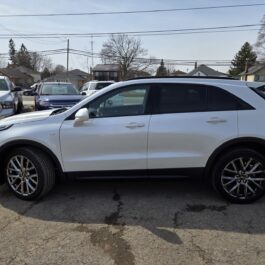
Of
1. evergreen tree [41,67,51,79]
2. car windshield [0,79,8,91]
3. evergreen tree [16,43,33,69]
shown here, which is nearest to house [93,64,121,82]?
evergreen tree [41,67,51,79]

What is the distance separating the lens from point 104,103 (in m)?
4.59

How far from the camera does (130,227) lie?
3.91m

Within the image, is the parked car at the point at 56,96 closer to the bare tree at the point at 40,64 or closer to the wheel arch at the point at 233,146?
the wheel arch at the point at 233,146

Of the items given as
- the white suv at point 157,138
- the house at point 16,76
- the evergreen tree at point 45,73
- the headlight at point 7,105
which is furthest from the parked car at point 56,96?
the evergreen tree at point 45,73

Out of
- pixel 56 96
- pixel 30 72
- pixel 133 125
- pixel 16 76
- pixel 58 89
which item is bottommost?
pixel 133 125

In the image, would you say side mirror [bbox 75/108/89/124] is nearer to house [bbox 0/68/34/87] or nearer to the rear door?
the rear door

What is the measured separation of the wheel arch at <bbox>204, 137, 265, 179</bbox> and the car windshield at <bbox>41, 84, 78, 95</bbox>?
9308 mm

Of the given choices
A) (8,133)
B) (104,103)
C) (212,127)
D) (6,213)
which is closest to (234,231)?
(212,127)

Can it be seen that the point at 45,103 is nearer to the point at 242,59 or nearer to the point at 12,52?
the point at 242,59

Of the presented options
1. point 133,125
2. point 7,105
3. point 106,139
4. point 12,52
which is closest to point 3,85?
point 7,105

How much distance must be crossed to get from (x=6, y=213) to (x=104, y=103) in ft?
6.37

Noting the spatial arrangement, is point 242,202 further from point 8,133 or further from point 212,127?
A: point 8,133

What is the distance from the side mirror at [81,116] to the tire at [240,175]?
188 centimetres

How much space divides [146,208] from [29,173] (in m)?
1.69
